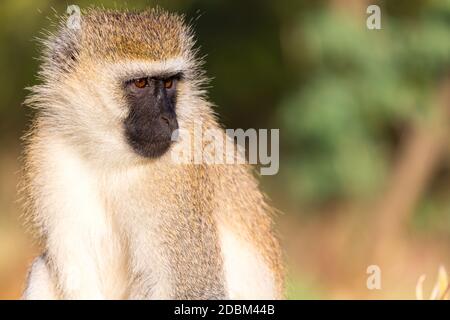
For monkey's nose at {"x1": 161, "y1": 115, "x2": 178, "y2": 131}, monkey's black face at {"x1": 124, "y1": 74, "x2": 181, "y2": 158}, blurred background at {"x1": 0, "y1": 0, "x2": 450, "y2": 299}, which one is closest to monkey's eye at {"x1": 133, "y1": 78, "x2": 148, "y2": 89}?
monkey's black face at {"x1": 124, "y1": 74, "x2": 181, "y2": 158}

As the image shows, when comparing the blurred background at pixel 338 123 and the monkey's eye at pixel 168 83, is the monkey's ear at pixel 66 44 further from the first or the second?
the blurred background at pixel 338 123

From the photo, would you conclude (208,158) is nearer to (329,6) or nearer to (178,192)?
(178,192)

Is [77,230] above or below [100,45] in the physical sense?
below

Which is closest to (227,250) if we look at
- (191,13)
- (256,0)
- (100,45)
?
(100,45)

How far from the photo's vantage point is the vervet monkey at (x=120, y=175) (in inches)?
188

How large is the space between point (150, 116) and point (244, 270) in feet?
3.88

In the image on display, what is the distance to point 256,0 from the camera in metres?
11.0

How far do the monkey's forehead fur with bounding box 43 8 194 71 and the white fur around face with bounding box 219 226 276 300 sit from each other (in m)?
1.14

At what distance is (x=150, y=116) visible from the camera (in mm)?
4785

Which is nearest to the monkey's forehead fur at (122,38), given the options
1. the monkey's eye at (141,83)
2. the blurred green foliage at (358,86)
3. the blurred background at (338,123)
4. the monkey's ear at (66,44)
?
the monkey's ear at (66,44)

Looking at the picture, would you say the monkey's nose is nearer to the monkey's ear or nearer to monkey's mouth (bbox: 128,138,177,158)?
monkey's mouth (bbox: 128,138,177,158)

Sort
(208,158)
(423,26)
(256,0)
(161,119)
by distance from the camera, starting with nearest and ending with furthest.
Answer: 1. (161,119)
2. (208,158)
3. (423,26)
4. (256,0)

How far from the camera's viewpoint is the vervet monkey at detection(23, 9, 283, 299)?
15.7ft

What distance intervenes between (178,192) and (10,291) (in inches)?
196
